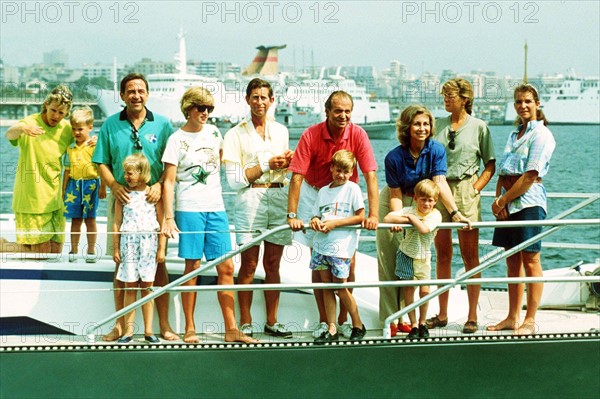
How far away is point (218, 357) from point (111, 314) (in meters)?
0.81

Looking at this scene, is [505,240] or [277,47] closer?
[505,240]

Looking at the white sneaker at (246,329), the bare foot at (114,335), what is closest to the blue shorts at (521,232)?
the white sneaker at (246,329)

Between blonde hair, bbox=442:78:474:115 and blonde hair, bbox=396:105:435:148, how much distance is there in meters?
0.39

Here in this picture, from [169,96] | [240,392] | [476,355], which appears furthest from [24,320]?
[169,96]

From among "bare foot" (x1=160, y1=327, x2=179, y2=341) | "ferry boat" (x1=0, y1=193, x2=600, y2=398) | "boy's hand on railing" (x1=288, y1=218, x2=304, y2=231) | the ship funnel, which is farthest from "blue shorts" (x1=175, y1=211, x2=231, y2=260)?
the ship funnel

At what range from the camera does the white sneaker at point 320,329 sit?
664 cm

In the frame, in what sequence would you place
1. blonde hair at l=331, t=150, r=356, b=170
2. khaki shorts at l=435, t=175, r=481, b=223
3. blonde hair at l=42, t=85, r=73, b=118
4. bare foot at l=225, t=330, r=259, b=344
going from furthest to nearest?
1. blonde hair at l=42, t=85, r=73, b=118
2. khaki shorts at l=435, t=175, r=481, b=223
3. bare foot at l=225, t=330, r=259, b=344
4. blonde hair at l=331, t=150, r=356, b=170

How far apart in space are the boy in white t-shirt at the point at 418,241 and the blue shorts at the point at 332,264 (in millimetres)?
391

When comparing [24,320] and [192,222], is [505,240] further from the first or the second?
[24,320]

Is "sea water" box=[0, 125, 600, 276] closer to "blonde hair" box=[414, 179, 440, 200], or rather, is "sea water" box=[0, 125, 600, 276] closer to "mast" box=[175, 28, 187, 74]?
"blonde hair" box=[414, 179, 440, 200]

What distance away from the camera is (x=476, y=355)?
671 cm

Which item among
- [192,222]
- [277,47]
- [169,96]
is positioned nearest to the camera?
[192,222]

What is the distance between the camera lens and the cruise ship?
9656 centimetres

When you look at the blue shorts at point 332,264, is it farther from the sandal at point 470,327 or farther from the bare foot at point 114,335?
the bare foot at point 114,335
